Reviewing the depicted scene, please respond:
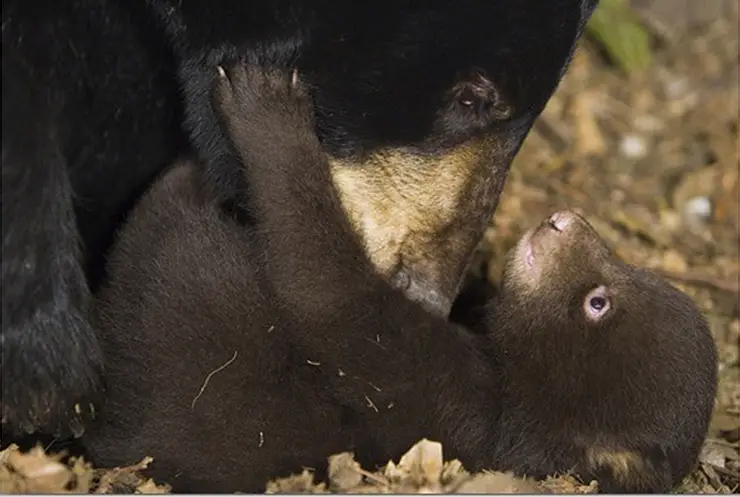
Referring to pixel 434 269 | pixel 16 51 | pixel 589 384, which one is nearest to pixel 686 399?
pixel 589 384

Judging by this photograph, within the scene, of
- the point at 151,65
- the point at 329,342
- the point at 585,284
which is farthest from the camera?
the point at 151,65

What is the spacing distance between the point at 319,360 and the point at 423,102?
2.72ft

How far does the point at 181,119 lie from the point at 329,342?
1151 mm

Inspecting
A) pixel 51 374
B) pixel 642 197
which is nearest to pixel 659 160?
pixel 642 197

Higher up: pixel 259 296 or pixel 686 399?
pixel 259 296

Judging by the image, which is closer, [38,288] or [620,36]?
[38,288]

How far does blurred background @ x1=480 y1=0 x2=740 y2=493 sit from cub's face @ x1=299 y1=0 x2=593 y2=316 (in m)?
1.12

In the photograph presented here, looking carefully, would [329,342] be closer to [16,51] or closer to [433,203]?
[433,203]

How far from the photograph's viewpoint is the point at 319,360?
13.2 ft

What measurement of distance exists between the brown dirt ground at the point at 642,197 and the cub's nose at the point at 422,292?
52 cm

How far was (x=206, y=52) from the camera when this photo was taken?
172 inches

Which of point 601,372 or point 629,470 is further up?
point 601,372

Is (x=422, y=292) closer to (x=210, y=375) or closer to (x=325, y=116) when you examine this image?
(x=325, y=116)

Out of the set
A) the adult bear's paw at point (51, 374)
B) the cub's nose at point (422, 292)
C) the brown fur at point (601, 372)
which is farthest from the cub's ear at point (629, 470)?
the adult bear's paw at point (51, 374)
